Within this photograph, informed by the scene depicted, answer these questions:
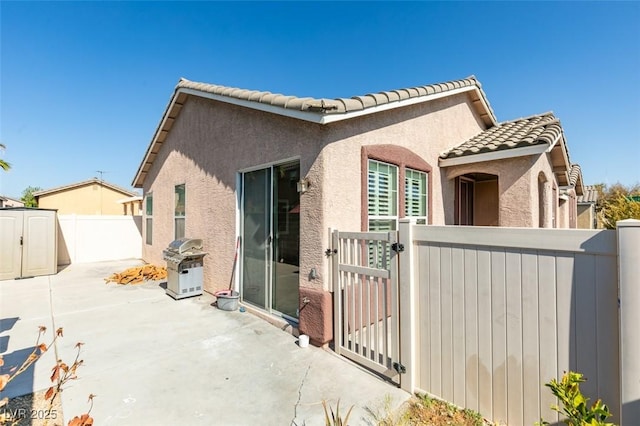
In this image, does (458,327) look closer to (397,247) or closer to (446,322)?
(446,322)

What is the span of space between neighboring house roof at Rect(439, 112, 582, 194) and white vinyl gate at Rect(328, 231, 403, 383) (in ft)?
15.5

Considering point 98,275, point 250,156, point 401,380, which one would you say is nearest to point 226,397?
point 401,380

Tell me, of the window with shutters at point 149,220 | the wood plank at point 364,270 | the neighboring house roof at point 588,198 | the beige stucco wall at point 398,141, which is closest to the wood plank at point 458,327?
the wood plank at point 364,270

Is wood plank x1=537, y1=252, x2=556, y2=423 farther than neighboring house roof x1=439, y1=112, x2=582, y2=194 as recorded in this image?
No

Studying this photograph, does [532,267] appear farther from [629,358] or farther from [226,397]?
[226,397]

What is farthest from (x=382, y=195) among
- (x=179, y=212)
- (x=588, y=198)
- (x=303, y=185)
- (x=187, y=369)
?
(x=588, y=198)

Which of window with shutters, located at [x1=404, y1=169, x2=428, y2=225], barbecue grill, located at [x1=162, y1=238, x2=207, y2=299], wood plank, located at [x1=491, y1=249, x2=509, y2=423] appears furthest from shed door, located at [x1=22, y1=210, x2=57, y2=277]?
wood plank, located at [x1=491, y1=249, x2=509, y2=423]

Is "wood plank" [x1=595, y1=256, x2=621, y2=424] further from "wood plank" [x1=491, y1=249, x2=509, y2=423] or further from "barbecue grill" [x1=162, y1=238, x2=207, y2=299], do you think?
"barbecue grill" [x1=162, y1=238, x2=207, y2=299]

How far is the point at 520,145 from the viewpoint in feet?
21.7

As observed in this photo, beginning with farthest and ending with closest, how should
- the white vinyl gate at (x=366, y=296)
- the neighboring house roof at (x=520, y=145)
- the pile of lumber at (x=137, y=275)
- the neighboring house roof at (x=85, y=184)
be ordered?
the neighboring house roof at (x=85, y=184)
the pile of lumber at (x=137, y=275)
the neighboring house roof at (x=520, y=145)
the white vinyl gate at (x=366, y=296)

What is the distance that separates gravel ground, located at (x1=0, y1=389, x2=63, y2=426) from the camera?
3193 mm

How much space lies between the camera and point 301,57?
1269 cm

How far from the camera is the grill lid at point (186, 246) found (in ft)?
26.4

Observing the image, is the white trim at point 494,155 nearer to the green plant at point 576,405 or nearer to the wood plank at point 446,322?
the wood plank at point 446,322
